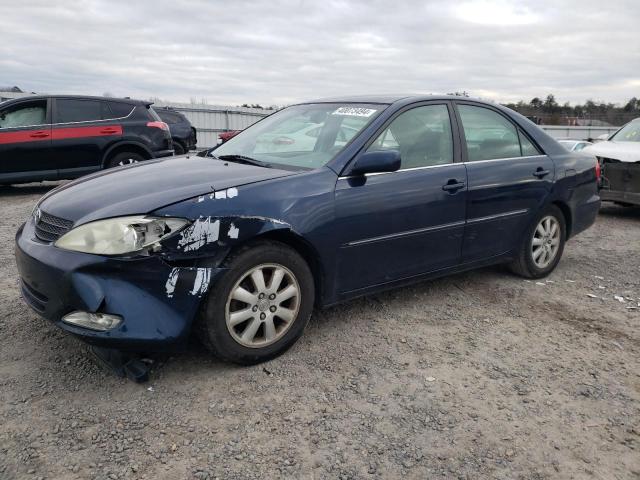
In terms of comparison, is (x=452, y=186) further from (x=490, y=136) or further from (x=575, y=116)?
(x=575, y=116)

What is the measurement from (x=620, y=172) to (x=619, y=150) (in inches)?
16.6

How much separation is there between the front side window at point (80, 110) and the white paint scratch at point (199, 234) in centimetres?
716

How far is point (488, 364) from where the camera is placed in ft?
10.5

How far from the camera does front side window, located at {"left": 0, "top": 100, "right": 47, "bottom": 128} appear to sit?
8422mm

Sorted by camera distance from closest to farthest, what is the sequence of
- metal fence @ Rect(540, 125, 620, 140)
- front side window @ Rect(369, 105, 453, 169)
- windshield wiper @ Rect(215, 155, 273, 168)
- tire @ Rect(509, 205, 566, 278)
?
windshield wiper @ Rect(215, 155, 273, 168), front side window @ Rect(369, 105, 453, 169), tire @ Rect(509, 205, 566, 278), metal fence @ Rect(540, 125, 620, 140)

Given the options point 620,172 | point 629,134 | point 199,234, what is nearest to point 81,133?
point 199,234

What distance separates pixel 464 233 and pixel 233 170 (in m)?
1.76

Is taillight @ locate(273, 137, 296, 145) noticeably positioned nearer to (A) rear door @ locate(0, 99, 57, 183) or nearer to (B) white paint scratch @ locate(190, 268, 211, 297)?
(B) white paint scratch @ locate(190, 268, 211, 297)

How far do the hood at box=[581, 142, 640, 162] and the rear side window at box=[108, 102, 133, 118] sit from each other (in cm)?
734

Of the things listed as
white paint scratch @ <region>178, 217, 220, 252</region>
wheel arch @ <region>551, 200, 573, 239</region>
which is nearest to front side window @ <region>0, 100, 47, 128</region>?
white paint scratch @ <region>178, 217, 220, 252</region>

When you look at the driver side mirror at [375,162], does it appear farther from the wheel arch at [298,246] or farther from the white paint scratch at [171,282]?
the white paint scratch at [171,282]

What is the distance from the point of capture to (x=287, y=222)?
3016 mm

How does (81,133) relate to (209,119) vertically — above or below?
below

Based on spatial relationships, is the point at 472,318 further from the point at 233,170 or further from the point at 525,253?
the point at 233,170
